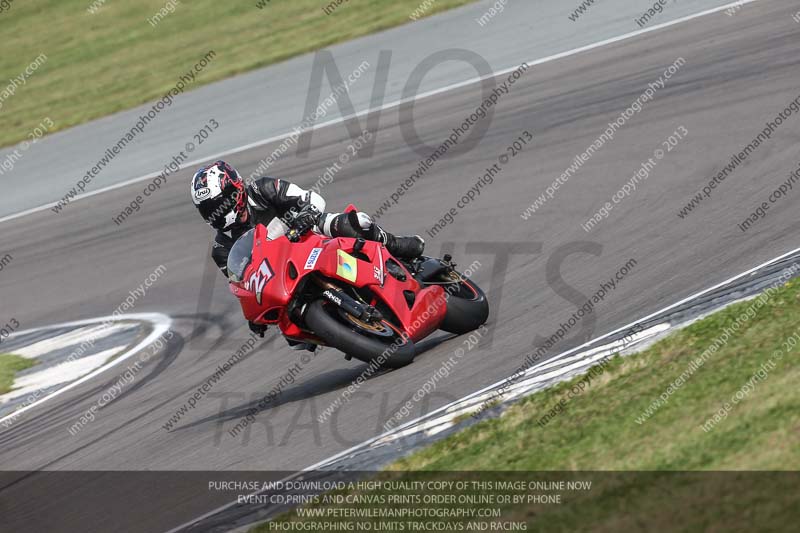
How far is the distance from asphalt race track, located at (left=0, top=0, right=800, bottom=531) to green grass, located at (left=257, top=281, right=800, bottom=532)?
1.09m

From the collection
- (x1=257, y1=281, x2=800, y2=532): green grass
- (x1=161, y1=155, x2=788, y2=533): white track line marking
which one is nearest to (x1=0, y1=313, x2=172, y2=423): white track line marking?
(x1=161, y1=155, x2=788, y2=533): white track line marking

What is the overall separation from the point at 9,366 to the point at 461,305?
5.94m

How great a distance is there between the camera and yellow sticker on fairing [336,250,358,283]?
7746mm

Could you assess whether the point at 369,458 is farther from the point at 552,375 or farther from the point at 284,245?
the point at 284,245

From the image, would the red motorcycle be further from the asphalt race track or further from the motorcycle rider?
the asphalt race track

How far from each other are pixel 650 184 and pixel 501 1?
8.50 metres

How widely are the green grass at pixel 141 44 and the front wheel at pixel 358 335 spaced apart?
1040 centimetres

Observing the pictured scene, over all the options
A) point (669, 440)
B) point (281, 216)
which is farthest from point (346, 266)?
point (669, 440)

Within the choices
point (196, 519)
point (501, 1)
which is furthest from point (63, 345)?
point (501, 1)

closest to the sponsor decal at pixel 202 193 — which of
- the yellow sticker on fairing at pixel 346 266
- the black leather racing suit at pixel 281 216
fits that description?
the black leather racing suit at pixel 281 216

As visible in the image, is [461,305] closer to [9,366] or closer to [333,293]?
[333,293]

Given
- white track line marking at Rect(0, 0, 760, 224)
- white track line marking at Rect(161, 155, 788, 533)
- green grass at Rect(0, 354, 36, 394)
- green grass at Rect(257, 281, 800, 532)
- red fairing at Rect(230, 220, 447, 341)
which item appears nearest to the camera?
green grass at Rect(257, 281, 800, 532)

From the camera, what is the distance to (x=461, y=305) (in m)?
8.60

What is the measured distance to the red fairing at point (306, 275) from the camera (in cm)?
766
